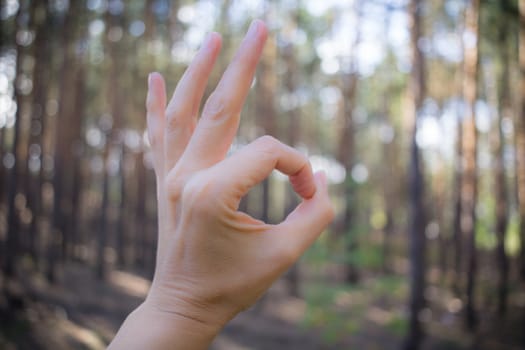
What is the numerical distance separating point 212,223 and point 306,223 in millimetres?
311

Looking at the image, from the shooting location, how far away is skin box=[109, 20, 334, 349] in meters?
1.19

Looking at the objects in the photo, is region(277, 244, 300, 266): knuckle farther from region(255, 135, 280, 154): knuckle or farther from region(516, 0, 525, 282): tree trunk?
region(516, 0, 525, 282): tree trunk

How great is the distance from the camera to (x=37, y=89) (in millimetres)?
14719

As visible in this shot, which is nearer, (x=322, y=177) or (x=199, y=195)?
(x=199, y=195)

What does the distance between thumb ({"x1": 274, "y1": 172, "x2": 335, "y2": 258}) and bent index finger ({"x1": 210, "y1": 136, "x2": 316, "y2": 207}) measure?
0.12 meters

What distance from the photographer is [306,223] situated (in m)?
1.33

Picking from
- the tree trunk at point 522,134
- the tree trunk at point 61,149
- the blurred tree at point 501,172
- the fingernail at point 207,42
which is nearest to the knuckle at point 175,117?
the fingernail at point 207,42

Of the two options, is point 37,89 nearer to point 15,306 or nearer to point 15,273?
point 15,273

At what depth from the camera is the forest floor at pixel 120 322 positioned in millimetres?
11047

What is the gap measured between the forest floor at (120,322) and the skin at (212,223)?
8.63 meters

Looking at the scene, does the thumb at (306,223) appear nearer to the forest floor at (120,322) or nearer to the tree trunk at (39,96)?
the forest floor at (120,322)

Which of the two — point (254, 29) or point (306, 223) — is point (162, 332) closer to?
point (306, 223)

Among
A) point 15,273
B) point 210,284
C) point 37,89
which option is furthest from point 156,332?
point 37,89

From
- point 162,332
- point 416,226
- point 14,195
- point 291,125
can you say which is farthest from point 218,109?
point 291,125
